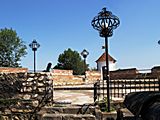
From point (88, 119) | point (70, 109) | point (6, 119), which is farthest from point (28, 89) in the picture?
point (88, 119)

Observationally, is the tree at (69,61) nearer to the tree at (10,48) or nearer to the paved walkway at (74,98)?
the tree at (10,48)

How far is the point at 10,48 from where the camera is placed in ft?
187

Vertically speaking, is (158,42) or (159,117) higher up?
(158,42)

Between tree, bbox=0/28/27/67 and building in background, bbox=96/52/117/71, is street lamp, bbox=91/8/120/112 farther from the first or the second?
tree, bbox=0/28/27/67

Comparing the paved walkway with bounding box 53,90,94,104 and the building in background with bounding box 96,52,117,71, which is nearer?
the paved walkway with bounding box 53,90,94,104

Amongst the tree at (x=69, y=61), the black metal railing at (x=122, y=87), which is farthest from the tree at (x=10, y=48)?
the black metal railing at (x=122, y=87)

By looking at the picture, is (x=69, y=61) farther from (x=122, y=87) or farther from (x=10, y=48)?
(x=122, y=87)

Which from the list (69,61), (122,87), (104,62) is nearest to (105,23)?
(122,87)

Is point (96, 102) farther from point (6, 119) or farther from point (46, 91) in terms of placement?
point (6, 119)

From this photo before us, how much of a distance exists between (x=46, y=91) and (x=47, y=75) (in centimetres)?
59

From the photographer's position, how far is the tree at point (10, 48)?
183ft

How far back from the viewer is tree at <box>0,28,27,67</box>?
5569 cm

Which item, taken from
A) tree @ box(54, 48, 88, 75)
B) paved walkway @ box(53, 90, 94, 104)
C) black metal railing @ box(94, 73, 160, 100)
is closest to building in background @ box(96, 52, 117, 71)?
tree @ box(54, 48, 88, 75)

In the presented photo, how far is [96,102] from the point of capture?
25.0 feet
